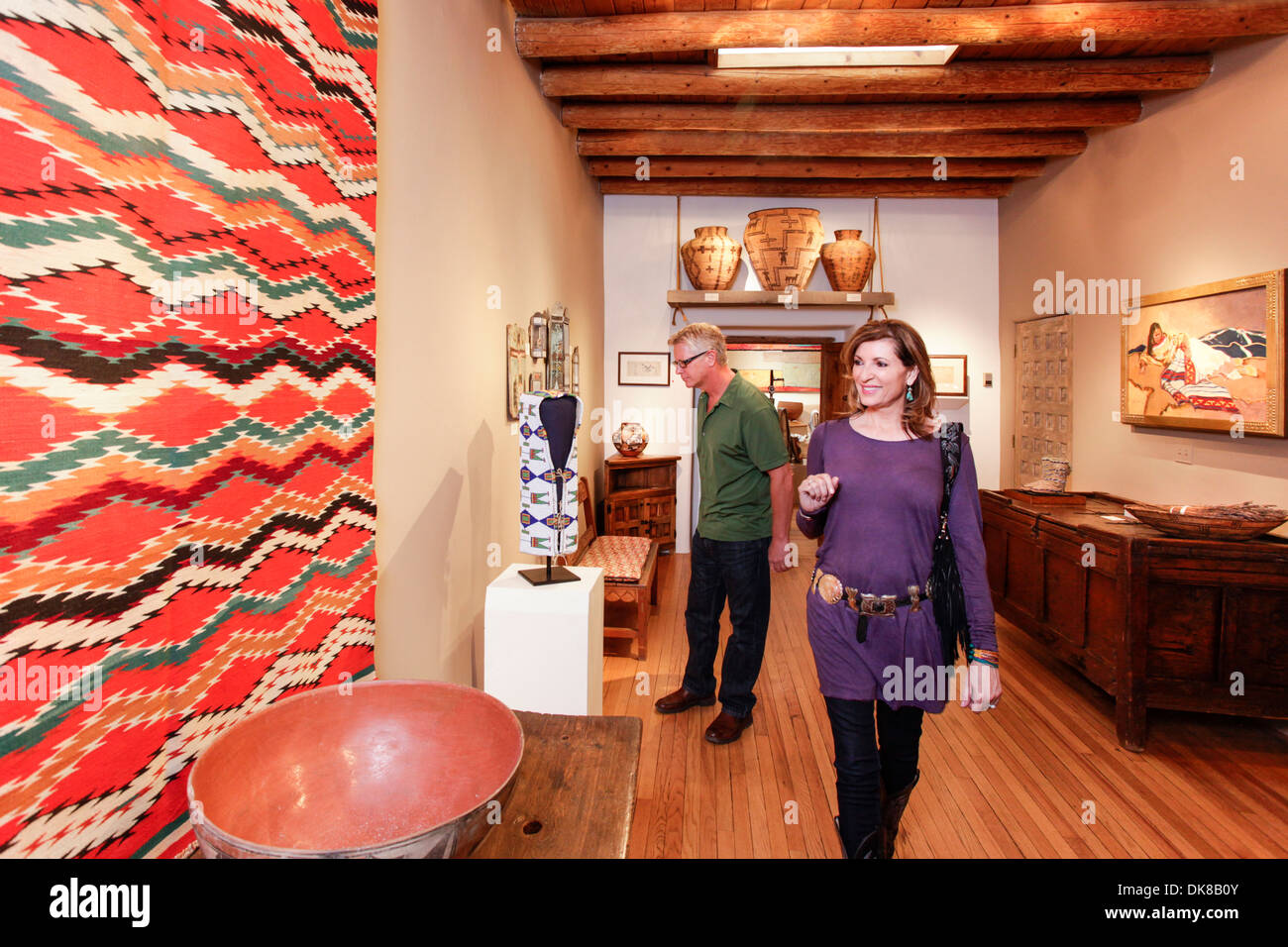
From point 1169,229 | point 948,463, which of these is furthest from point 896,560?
point 1169,229

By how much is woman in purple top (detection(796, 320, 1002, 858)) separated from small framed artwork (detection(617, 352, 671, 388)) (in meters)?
4.83

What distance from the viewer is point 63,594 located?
90 cm

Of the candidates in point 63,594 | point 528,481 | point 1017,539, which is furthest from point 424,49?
point 1017,539

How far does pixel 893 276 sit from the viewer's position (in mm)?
6457

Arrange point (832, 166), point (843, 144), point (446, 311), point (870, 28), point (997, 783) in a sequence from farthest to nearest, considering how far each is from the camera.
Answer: point (832, 166) < point (843, 144) < point (870, 28) < point (997, 783) < point (446, 311)

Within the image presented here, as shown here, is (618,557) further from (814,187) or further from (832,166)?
(814,187)

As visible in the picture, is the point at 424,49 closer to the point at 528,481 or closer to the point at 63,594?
the point at 528,481

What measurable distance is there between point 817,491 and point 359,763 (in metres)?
1.23

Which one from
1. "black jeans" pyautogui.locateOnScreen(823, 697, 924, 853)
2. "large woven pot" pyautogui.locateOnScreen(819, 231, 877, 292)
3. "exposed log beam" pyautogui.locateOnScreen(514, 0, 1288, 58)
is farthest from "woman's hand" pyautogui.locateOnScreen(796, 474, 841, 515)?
"large woven pot" pyautogui.locateOnScreen(819, 231, 877, 292)

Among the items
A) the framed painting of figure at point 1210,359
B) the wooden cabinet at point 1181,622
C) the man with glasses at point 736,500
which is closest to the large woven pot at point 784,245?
the framed painting of figure at point 1210,359

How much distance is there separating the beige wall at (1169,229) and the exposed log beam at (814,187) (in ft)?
1.52

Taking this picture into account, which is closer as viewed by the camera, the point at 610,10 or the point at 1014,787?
the point at 1014,787

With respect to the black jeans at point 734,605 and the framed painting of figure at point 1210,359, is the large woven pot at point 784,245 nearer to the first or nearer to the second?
the framed painting of figure at point 1210,359
